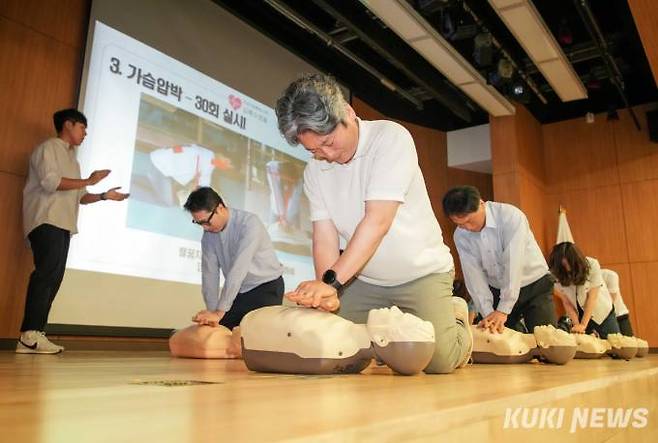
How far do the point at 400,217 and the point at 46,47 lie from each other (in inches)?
106

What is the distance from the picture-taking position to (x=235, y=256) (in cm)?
257

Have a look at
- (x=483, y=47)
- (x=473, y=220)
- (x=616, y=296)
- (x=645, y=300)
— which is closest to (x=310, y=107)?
(x=473, y=220)

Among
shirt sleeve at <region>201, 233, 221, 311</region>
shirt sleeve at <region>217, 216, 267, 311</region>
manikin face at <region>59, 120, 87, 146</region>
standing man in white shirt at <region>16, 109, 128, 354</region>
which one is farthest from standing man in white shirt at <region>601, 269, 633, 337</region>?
manikin face at <region>59, 120, 87, 146</region>

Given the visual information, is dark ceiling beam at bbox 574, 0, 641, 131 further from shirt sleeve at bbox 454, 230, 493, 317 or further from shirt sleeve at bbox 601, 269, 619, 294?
shirt sleeve at bbox 454, 230, 493, 317

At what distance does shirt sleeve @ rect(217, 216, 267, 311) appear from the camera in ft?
7.85

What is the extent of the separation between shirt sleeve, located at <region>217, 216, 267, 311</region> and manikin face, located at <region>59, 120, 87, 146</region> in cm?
98

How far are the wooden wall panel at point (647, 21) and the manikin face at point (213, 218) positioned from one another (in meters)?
2.94

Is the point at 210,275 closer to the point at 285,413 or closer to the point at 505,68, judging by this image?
the point at 285,413

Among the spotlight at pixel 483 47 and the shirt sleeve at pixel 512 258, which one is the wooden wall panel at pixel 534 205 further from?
the shirt sleeve at pixel 512 258

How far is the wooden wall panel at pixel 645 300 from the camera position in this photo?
17.8 ft

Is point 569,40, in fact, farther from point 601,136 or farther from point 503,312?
point 503,312

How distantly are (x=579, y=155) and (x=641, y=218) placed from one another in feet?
3.31

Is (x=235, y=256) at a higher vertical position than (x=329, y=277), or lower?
Result: higher

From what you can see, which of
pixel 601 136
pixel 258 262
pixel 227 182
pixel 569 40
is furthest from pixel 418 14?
pixel 601 136
